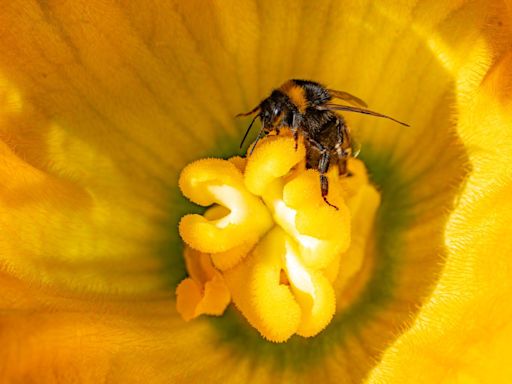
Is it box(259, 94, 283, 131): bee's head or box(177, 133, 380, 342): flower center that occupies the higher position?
box(259, 94, 283, 131): bee's head

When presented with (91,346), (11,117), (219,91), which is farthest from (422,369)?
(11,117)

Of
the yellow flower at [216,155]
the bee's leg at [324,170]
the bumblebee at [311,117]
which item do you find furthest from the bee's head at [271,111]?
the yellow flower at [216,155]

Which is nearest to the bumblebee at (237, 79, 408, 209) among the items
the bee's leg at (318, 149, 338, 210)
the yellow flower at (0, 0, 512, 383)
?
the bee's leg at (318, 149, 338, 210)

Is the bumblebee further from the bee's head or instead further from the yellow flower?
the yellow flower

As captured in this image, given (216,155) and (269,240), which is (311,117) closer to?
(269,240)

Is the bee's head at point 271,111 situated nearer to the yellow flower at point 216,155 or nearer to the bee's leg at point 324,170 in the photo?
the bee's leg at point 324,170

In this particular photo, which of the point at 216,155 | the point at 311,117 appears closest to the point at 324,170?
the point at 311,117
